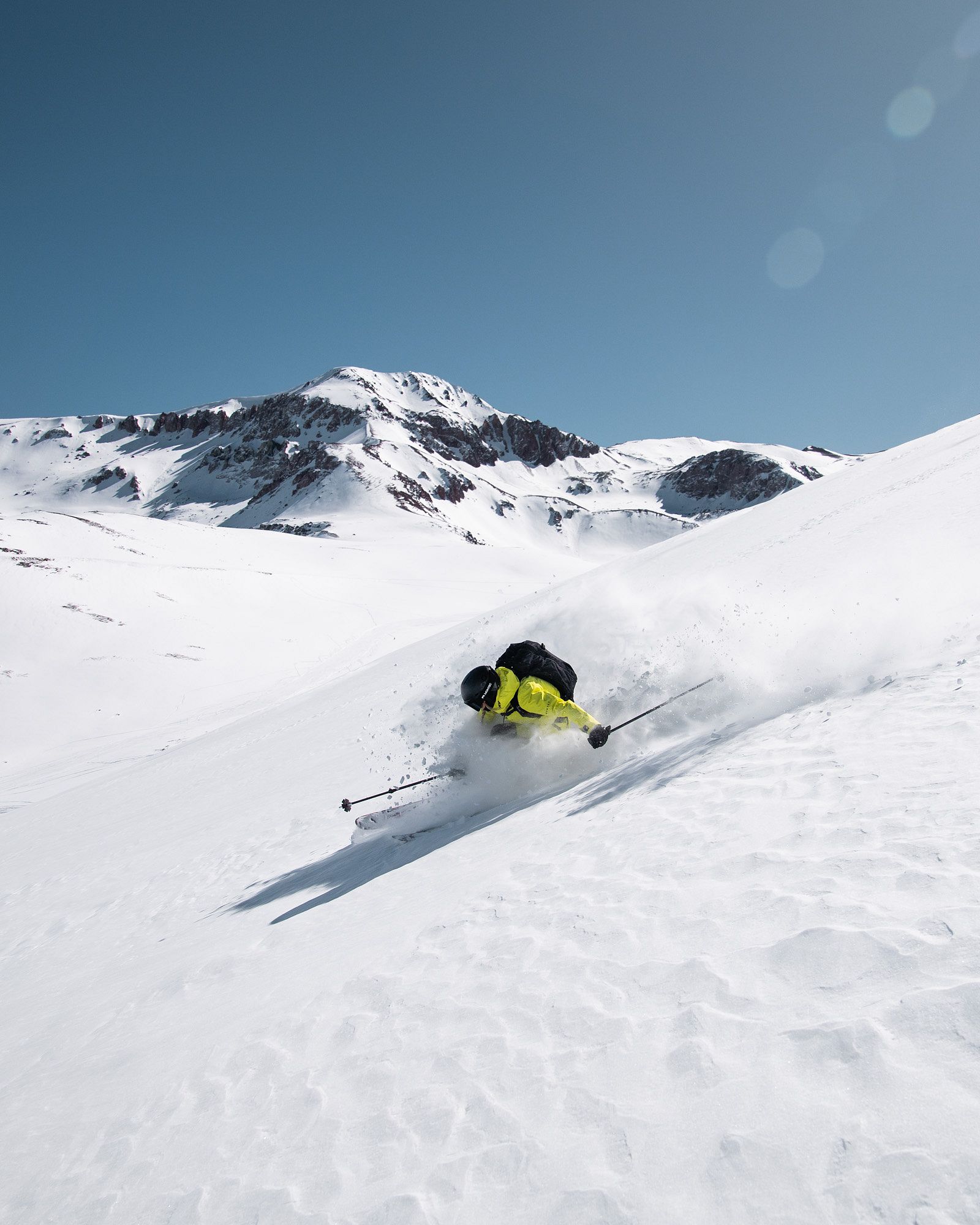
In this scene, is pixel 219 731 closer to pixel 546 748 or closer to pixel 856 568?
pixel 546 748

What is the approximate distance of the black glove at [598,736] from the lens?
7.31 m

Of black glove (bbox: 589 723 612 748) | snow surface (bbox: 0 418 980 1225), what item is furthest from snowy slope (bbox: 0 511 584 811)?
black glove (bbox: 589 723 612 748)

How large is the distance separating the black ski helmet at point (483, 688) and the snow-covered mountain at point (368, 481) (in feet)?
258

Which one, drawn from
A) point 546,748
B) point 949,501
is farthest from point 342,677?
point 949,501

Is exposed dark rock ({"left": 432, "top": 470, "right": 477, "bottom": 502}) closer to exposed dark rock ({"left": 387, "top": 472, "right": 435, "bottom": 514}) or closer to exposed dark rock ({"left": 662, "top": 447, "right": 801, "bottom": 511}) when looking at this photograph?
exposed dark rock ({"left": 387, "top": 472, "right": 435, "bottom": 514})

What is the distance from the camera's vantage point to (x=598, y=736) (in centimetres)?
736

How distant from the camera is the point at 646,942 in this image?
3.46 m

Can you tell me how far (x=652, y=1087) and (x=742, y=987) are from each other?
0.62 m

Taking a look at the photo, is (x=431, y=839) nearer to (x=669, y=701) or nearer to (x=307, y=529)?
(x=669, y=701)

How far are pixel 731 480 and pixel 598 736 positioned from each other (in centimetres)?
18597

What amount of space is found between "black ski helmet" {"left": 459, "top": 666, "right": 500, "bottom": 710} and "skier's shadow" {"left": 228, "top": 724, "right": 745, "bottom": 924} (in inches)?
50.5

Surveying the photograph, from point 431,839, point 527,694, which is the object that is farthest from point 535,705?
point 431,839

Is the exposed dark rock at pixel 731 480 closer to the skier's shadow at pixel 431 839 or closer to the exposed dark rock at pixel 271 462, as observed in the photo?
the exposed dark rock at pixel 271 462

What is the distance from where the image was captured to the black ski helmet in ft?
25.1
